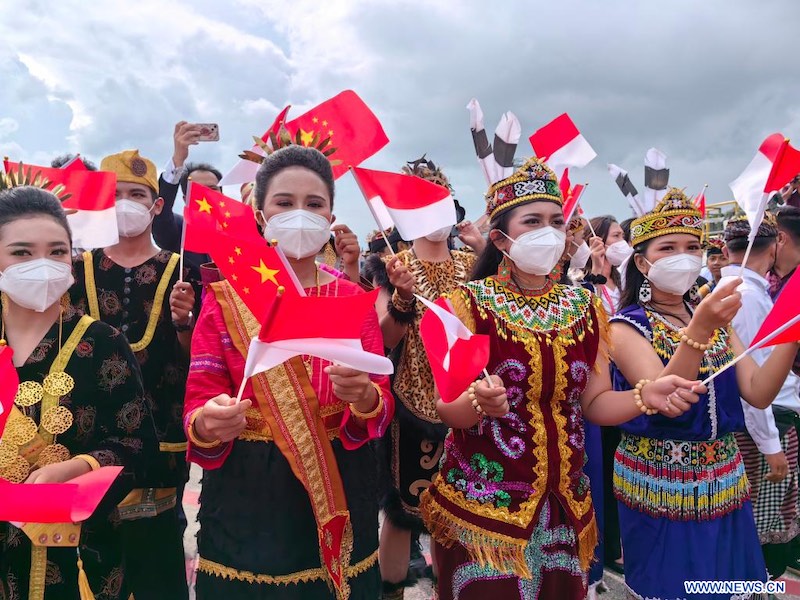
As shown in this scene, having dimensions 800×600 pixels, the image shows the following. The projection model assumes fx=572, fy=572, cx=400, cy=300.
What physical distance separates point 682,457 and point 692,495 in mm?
154

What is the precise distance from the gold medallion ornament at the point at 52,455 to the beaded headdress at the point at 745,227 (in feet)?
13.3

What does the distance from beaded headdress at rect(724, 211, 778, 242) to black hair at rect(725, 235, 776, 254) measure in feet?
0.06

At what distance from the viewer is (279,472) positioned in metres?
1.89

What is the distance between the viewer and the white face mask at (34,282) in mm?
1885

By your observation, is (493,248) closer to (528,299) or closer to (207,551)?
(528,299)

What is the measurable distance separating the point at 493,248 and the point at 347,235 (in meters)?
0.96

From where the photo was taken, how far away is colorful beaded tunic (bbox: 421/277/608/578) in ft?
6.91

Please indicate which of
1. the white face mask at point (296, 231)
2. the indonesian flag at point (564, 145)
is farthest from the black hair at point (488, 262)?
the indonesian flag at point (564, 145)

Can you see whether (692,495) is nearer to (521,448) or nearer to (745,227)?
(521,448)

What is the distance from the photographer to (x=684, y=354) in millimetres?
2174

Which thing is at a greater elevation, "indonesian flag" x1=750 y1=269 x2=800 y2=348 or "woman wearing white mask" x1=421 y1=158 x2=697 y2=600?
"indonesian flag" x1=750 y1=269 x2=800 y2=348

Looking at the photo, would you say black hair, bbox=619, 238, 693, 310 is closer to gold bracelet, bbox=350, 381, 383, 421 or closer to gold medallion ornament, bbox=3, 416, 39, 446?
gold bracelet, bbox=350, 381, 383, 421

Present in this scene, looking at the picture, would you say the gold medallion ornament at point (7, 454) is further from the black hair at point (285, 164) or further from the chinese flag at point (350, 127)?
the chinese flag at point (350, 127)

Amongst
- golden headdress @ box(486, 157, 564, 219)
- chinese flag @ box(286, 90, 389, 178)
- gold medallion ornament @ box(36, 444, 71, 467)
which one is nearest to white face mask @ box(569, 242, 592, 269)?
chinese flag @ box(286, 90, 389, 178)
